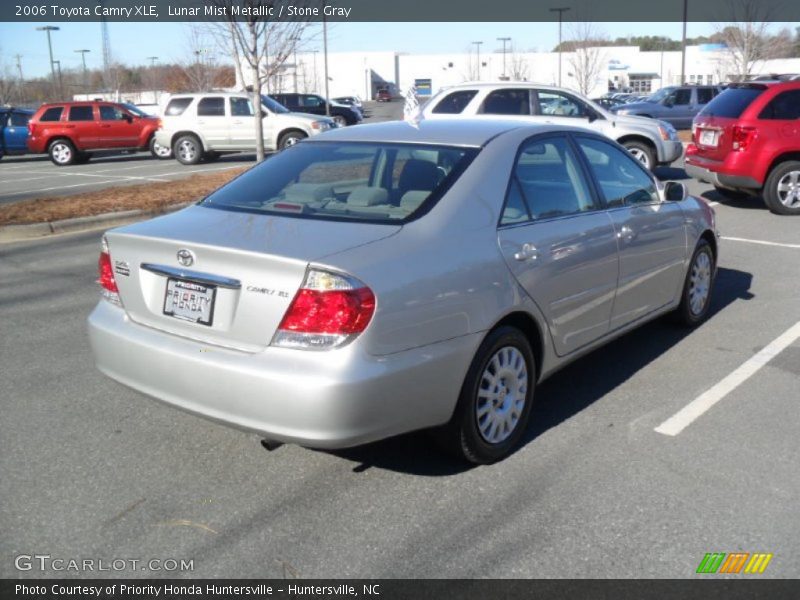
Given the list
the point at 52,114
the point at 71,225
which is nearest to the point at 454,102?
the point at 71,225

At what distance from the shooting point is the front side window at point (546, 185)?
4211mm

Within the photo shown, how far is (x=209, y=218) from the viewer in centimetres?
401

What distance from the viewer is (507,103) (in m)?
13.3

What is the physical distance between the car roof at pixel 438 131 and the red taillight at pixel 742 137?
7.17m

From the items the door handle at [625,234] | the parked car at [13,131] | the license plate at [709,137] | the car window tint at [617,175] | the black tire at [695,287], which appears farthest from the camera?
the parked car at [13,131]

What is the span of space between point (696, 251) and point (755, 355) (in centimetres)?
87

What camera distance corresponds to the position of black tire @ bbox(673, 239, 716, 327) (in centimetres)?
594

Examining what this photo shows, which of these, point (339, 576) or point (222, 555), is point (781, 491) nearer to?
point (339, 576)

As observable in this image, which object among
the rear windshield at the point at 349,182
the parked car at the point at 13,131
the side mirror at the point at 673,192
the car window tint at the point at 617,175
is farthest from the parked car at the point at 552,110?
the parked car at the point at 13,131

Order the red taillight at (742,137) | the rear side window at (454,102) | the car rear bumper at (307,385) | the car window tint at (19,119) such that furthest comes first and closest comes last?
1. the car window tint at (19,119)
2. the rear side window at (454,102)
3. the red taillight at (742,137)
4. the car rear bumper at (307,385)

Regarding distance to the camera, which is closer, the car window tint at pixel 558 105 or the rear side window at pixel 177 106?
the car window tint at pixel 558 105

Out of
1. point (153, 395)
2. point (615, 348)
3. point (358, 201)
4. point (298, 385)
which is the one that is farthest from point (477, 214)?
point (615, 348)

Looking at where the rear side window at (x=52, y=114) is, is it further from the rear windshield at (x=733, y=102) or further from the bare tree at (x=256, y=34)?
the rear windshield at (x=733, y=102)

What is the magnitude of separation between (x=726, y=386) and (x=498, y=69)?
90.3 m
